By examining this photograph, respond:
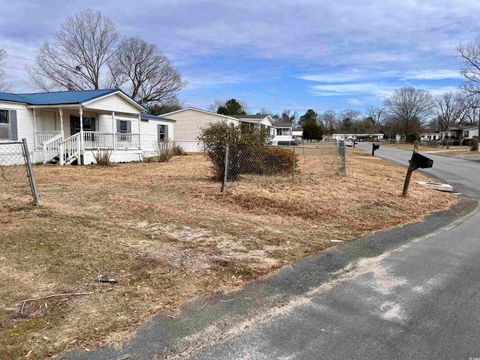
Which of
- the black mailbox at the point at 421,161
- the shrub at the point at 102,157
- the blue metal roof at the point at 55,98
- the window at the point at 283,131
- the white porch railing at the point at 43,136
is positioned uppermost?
the blue metal roof at the point at 55,98

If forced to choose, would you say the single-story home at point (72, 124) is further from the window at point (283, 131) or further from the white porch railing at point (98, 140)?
the window at point (283, 131)

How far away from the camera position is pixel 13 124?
19.0 meters

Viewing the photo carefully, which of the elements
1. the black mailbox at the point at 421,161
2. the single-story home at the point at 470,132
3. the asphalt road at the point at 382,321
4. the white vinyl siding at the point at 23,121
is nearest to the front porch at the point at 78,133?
the white vinyl siding at the point at 23,121

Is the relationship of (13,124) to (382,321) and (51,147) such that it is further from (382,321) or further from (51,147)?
(382,321)

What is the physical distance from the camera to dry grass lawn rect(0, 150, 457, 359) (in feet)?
11.8

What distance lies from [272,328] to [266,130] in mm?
10360

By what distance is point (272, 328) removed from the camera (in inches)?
137

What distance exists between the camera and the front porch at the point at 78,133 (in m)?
19.9

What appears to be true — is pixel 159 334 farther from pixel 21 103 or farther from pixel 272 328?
pixel 21 103

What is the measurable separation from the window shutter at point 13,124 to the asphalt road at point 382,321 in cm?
1856

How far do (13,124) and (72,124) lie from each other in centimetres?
398

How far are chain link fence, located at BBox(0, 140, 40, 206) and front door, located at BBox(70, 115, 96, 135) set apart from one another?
391cm

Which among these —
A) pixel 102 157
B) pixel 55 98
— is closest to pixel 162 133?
pixel 55 98

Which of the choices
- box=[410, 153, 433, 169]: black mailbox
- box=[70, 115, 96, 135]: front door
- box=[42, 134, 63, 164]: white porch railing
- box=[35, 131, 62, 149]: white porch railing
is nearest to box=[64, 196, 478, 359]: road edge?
box=[410, 153, 433, 169]: black mailbox
